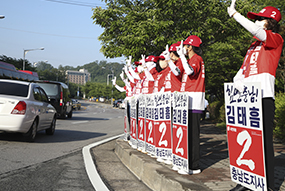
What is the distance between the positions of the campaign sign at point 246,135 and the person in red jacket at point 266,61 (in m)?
0.09

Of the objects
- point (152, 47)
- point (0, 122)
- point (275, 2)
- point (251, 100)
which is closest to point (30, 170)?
point (0, 122)

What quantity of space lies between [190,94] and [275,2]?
14.5 metres

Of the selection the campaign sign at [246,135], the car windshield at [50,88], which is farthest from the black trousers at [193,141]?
the car windshield at [50,88]

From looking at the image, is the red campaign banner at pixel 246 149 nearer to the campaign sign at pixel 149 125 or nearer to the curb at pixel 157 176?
the curb at pixel 157 176

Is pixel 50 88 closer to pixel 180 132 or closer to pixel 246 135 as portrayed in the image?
pixel 180 132

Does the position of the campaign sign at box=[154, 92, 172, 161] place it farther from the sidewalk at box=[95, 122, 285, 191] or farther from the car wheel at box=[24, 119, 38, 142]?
the car wheel at box=[24, 119, 38, 142]

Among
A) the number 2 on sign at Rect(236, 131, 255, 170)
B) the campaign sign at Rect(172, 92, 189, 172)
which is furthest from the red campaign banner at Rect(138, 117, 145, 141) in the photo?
the number 2 on sign at Rect(236, 131, 255, 170)

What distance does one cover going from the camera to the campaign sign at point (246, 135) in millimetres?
3234

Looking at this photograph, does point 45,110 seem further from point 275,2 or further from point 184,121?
point 275,2

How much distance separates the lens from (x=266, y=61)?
11.6 ft

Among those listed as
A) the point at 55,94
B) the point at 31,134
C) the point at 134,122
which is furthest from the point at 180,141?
the point at 55,94

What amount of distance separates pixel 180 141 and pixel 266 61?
174 cm

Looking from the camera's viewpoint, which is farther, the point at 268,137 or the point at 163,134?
the point at 163,134

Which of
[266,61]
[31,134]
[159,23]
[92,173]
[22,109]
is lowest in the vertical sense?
[92,173]
